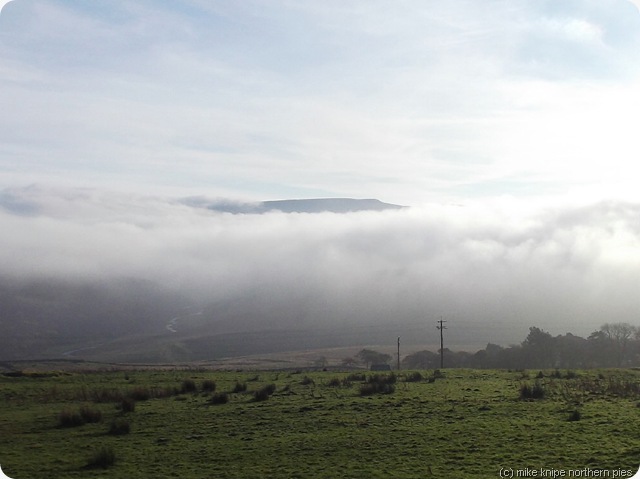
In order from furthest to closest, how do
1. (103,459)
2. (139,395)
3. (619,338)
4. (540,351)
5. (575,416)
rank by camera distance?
1. (619,338)
2. (540,351)
3. (139,395)
4. (575,416)
5. (103,459)

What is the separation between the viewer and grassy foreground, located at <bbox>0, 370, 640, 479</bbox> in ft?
54.0

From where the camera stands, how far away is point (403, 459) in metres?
17.0

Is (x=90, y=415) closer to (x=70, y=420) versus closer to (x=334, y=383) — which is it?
(x=70, y=420)

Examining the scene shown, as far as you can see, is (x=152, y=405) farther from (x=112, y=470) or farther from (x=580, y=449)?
(x=580, y=449)

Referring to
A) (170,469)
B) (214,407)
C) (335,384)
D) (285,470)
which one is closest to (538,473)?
(285,470)

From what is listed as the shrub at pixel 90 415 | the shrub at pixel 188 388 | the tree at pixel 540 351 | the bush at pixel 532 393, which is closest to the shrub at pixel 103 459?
the shrub at pixel 90 415

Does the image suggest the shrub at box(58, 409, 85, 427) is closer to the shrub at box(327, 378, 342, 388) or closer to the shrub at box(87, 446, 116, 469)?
the shrub at box(87, 446, 116, 469)

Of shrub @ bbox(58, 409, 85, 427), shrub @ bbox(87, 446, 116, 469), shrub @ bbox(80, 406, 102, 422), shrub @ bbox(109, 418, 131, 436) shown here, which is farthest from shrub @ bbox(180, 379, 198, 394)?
shrub @ bbox(87, 446, 116, 469)

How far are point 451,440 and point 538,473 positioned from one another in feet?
12.7

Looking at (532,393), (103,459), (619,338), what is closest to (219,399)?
(103,459)

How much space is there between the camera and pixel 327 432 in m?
20.8

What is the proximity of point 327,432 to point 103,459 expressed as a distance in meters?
6.91

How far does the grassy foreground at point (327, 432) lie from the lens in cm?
1645

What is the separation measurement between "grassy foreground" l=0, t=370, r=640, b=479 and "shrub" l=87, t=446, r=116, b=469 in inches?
1.0
